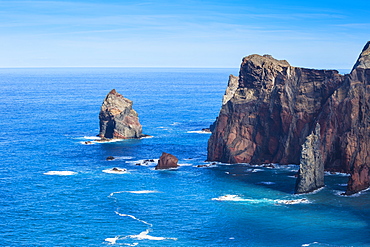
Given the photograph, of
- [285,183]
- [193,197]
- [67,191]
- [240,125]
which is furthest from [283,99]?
[67,191]

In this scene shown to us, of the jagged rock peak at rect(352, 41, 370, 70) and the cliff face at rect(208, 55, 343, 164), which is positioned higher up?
the jagged rock peak at rect(352, 41, 370, 70)

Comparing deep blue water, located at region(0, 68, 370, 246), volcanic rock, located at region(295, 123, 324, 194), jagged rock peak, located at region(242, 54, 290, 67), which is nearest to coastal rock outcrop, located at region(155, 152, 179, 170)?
deep blue water, located at region(0, 68, 370, 246)

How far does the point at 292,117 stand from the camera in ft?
543

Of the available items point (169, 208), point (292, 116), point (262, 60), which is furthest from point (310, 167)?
point (262, 60)

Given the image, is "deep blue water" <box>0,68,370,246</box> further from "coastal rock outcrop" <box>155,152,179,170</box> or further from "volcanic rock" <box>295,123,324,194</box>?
"coastal rock outcrop" <box>155,152,179,170</box>

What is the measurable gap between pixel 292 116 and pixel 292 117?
0.37m

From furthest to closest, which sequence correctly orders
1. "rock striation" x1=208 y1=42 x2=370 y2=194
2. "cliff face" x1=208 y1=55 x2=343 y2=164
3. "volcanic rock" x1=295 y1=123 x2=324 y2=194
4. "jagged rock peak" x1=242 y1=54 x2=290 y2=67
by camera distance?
1. "jagged rock peak" x1=242 y1=54 x2=290 y2=67
2. "cliff face" x1=208 y1=55 x2=343 y2=164
3. "rock striation" x1=208 y1=42 x2=370 y2=194
4. "volcanic rock" x1=295 y1=123 x2=324 y2=194

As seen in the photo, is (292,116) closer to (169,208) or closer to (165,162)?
(165,162)

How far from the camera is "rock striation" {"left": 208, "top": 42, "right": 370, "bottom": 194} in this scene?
15062cm

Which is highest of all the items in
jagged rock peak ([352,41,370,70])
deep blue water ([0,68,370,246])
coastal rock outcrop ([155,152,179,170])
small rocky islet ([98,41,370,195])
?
jagged rock peak ([352,41,370,70])

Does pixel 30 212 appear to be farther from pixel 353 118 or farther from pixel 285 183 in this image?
pixel 353 118

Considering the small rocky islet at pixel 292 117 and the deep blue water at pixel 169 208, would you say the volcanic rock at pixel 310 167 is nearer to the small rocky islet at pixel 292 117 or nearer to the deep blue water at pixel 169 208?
the deep blue water at pixel 169 208

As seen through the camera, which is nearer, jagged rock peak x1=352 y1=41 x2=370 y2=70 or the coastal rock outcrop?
jagged rock peak x1=352 y1=41 x2=370 y2=70

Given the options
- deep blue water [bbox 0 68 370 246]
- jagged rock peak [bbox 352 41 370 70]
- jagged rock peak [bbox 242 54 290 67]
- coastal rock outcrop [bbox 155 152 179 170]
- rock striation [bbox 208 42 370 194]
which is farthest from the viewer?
jagged rock peak [bbox 242 54 290 67]
